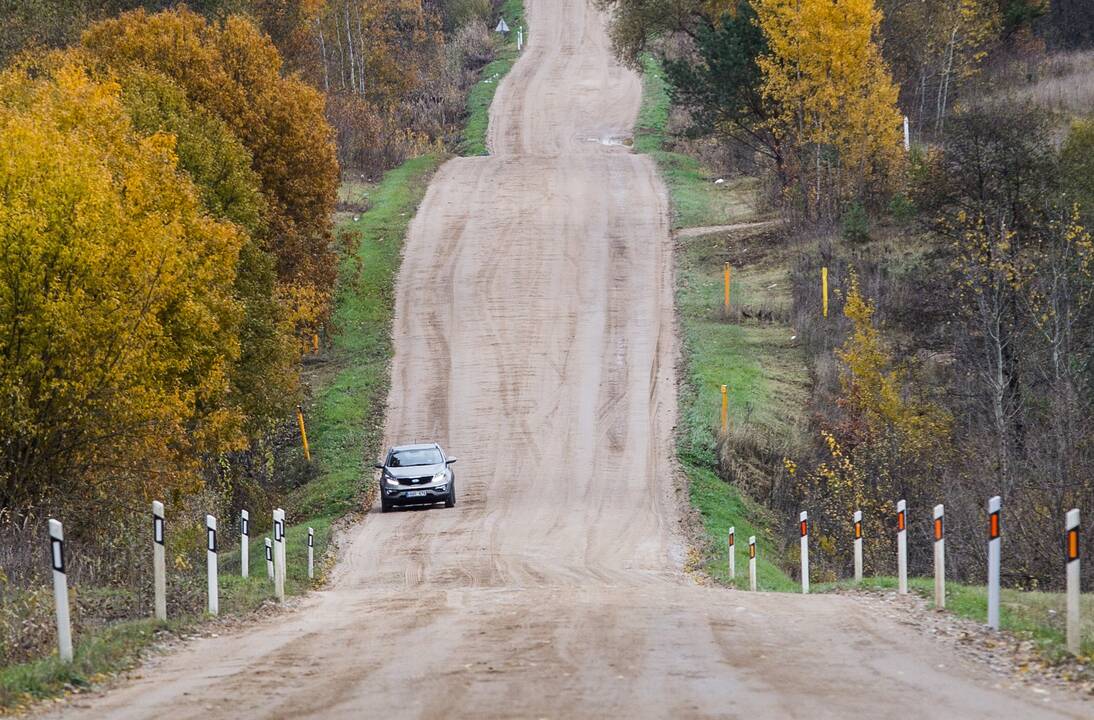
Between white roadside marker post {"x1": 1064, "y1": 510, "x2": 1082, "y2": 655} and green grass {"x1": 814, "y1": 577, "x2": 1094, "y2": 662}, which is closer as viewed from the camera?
white roadside marker post {"x1": 1064, "y1": 510, "x2": 1082, "y2": 655}

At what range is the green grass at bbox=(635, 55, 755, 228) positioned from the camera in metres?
56.3

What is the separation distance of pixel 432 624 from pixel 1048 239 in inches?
1100

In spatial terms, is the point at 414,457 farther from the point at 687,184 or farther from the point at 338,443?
the point at 687,184

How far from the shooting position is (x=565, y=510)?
31.0 metres

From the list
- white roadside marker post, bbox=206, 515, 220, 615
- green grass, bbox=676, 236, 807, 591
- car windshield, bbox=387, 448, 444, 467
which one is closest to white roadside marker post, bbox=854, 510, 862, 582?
green grass, bbox=676, 236, 807, 591

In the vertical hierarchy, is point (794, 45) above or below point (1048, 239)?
above

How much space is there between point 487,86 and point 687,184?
21410 mm

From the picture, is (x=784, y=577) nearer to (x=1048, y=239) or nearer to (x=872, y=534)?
(x=872, y=534)

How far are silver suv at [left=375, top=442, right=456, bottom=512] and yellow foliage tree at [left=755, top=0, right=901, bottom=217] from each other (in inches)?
877

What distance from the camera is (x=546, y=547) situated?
27.1 meters

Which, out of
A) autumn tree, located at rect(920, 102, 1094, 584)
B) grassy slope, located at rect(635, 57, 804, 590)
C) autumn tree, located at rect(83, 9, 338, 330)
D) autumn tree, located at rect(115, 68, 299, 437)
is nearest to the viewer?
autumn tree, located at rect(920, 102, 1094, 584)

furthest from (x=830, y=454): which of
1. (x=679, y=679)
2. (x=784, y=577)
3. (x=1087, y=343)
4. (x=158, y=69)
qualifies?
(x=679, y=679)

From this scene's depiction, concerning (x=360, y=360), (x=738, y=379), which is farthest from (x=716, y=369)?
(x=360, y=360)

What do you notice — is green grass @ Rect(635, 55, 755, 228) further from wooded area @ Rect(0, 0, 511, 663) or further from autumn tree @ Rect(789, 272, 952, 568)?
autumn tree @ Rect(789, 272, 952, 568)
